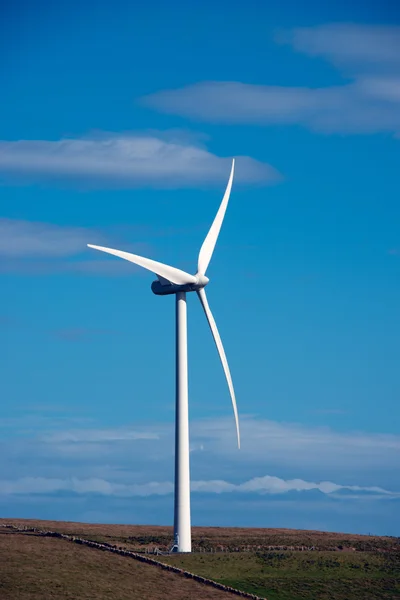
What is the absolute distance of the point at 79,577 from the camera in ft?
352

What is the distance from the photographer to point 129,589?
106m

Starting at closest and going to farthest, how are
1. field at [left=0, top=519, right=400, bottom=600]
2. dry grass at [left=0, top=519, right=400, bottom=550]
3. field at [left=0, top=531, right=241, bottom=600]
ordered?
field at [left=0, top=531, right=241, bottom=600] → field at [left=0, top=519, right=400, bottom=600] → dry grass at [left=0, top=519, right=400, bottom=550]

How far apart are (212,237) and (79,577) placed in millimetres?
37188

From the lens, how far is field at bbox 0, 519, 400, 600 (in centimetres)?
10600

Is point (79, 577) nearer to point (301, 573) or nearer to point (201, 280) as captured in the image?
point (301, 573)

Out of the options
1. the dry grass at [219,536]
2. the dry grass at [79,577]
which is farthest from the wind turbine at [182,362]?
the dry grass at [219,536]

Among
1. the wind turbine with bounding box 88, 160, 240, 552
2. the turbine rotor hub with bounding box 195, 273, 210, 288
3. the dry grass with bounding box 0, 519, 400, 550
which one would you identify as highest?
the turbine rotor hub with bounding box 195, 273, 210, 288

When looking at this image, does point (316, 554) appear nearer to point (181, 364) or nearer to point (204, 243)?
point (181, 364)

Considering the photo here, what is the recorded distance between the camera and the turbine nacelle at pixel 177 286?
118081mm

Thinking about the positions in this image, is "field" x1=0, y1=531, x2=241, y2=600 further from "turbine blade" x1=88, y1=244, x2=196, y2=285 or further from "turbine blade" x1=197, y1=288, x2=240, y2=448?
"turbine blade" x1=88, y1=244, x2=196, y2=285

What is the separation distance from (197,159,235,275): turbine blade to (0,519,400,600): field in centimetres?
2965

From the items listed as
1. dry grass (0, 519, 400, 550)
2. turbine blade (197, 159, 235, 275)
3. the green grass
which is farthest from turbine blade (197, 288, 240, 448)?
dry grass (0, 519, 400, 550)

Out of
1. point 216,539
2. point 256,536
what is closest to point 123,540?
point 216,539

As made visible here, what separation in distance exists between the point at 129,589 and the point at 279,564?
23248 millimetres
